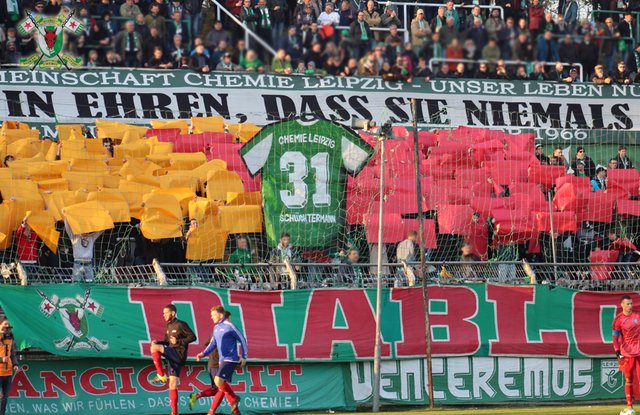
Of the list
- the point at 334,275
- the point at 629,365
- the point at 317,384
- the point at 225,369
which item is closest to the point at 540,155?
the point at 334,275

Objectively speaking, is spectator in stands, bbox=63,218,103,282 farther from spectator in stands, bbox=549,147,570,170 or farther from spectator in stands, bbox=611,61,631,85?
spectator in stands, bbox=611,61,631,85

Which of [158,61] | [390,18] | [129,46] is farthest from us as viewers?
Answer: [158,61]

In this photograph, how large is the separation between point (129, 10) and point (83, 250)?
5369mm

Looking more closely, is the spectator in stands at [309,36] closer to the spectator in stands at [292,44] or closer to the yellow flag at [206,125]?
the spectator in stands at [292,44]

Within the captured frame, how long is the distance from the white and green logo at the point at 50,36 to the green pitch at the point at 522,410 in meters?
8.75

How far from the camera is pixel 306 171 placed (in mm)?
20453

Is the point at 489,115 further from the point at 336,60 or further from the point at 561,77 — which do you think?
the point at 336,60

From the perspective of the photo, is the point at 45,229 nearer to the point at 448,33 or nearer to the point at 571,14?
the point at 448,33

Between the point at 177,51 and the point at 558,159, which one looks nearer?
the point at 558,159

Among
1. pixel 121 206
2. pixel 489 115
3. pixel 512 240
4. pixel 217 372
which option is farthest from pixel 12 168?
pixel 489 115

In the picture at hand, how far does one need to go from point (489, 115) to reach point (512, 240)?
533cm

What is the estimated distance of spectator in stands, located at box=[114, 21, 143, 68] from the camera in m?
23.0

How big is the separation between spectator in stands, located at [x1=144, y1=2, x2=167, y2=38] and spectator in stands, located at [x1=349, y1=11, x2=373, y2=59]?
17.3 ft

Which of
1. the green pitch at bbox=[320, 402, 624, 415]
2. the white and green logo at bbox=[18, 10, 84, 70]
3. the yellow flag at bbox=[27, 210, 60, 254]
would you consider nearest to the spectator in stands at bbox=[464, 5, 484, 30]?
the green pitch at bbox=[320, 402, 624, 415]
